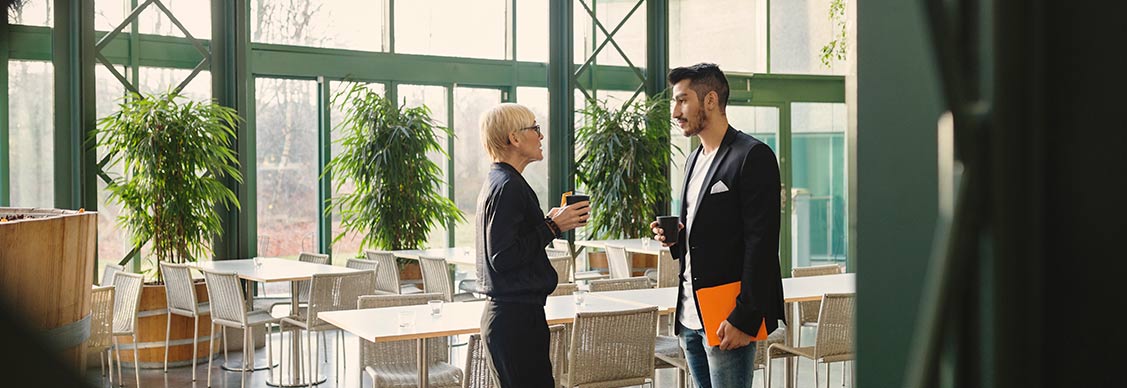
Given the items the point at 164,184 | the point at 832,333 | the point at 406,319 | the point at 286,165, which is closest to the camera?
the point at 406,319

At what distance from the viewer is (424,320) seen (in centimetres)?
480

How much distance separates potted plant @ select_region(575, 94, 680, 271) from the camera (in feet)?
36.4

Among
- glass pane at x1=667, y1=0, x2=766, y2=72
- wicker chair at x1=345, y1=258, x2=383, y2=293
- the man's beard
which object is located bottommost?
wicker chair at x1=345, y1=258, x2=383, y2=293

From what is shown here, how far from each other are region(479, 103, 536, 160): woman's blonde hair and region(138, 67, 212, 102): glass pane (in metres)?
6.60

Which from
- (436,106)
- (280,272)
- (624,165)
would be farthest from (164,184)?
(624,165)

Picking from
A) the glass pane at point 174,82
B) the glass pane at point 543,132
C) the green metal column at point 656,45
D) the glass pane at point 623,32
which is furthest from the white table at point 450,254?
the green metal column at point 656,45

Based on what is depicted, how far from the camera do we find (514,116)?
138 inches

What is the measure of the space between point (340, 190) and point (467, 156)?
150 centimetres

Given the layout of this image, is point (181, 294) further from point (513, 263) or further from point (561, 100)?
point (561, 100)

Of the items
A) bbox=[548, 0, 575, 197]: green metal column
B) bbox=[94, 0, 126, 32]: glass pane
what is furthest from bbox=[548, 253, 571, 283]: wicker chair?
bbox=[94, 0, 126, 32]: glass pane

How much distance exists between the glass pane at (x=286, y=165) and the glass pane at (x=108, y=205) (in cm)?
128

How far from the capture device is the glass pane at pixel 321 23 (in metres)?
10.0

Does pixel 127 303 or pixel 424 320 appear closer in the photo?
pixel 424 320

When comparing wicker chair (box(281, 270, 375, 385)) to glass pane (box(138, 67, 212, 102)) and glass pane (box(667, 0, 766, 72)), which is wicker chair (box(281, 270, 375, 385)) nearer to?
glass pane (box(138, 67, 212, 102))
